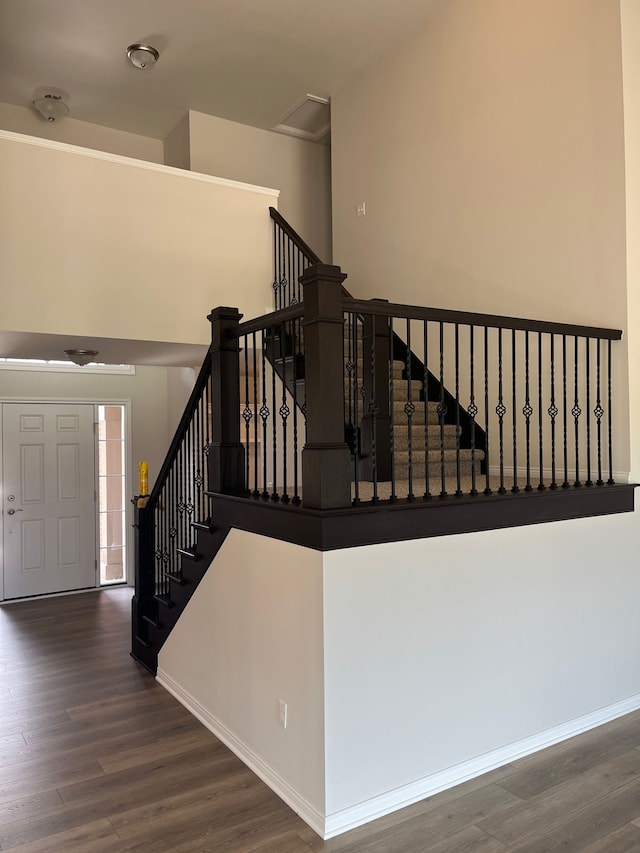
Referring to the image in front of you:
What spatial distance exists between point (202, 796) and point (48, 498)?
503 cm

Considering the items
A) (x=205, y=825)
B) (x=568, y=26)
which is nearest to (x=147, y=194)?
(x=568, y=26)

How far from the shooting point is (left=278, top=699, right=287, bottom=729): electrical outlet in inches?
119

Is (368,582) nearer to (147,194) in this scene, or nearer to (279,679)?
(279,679)

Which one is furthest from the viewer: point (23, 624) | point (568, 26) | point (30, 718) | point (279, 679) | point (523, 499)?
point (23, 624)

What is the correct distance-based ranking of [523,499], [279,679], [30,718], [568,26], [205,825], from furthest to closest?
[568,26] → [30,718] → [523,499] → [279,679] → [205,825]

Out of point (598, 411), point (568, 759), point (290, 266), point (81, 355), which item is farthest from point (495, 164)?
point (568, 759)

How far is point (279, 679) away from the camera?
3076mm

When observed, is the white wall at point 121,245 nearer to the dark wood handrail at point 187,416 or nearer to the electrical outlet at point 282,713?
the dark wood handrail at point 187,416

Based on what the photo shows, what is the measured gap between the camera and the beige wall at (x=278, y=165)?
23.2 feet

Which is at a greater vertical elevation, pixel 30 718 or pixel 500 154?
pixel 500 154

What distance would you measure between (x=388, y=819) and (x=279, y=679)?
2.38ft

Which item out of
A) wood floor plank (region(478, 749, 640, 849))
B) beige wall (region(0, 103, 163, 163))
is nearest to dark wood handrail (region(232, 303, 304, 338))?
wood floor plank (region(478, 749, 640, 849))

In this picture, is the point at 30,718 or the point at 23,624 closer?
the point at 30,718

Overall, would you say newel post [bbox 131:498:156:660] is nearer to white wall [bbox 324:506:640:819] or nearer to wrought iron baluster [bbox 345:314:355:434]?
wrought iron baluster [bbox 345:314:355:434]
